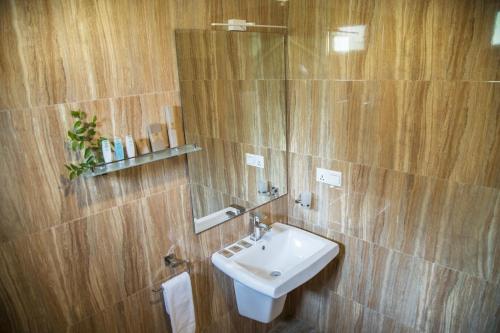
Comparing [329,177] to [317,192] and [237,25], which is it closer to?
[317,192]

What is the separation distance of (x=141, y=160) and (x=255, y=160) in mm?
918

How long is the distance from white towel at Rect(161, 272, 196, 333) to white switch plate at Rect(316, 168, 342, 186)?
103 centimetres

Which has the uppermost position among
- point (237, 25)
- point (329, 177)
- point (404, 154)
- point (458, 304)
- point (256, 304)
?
point (237, 25)

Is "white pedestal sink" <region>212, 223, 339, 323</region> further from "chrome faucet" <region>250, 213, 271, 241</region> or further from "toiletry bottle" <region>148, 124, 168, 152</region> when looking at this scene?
"toiletry bottle" <region>148, 124, 168, 152</region>

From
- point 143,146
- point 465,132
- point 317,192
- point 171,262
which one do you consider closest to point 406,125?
point 465,132

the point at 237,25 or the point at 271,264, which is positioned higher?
the point at 237,25

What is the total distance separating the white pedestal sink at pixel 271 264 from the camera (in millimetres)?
1781

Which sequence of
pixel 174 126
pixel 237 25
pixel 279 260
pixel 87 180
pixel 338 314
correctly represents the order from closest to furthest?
1. pixel 87 180
2. pixel 174 126
3. pixel 237 25
4. pixel 279 260
5. pixel 338 314

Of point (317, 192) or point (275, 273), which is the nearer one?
point (275, 273)

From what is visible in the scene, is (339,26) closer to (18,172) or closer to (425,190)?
(425,190)

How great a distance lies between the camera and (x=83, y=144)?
140 centimetres

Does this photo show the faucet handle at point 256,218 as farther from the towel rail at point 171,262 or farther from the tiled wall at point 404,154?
the towel rail at point 171,262

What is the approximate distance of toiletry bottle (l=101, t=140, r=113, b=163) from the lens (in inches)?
56.3

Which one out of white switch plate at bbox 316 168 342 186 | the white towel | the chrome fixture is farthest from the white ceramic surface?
the chrome fixture
